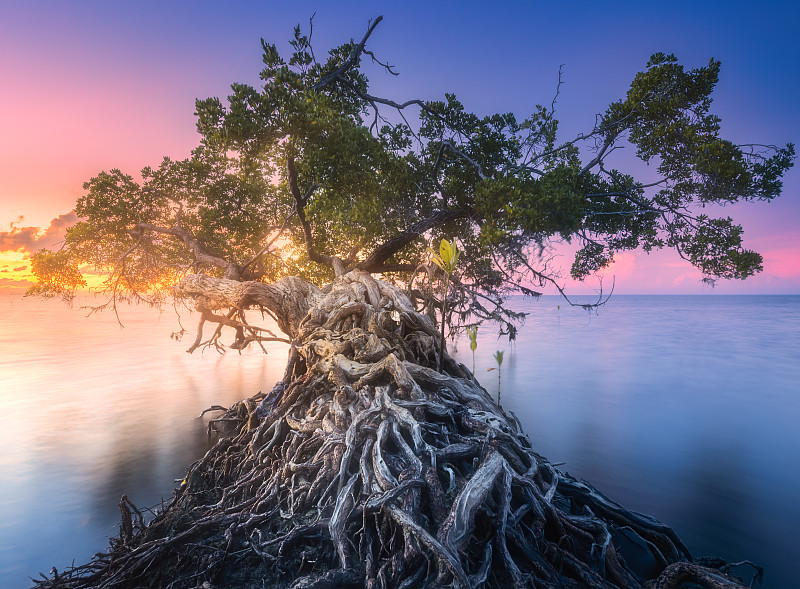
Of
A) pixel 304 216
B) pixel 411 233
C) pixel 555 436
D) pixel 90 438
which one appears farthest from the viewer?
pixel 411 233

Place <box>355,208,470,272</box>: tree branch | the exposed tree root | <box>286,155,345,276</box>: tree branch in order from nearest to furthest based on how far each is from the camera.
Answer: the exposed tree root, <box>286,155,345,276</box>: tree branch, <box>355,208,470,272</box>: tree branch

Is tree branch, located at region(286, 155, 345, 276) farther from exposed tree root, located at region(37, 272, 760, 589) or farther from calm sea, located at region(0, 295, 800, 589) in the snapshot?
calm sea, located at region(0, 295, 800, 589)

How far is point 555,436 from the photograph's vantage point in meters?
9.18

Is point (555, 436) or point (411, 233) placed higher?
point (411, 233)

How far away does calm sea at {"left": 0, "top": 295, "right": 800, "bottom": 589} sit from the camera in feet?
18.4

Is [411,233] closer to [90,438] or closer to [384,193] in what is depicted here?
[384,193]

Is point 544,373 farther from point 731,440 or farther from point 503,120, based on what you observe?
point 503,120

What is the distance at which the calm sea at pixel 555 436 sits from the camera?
561 centimetres

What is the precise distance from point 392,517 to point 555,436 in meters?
7.34

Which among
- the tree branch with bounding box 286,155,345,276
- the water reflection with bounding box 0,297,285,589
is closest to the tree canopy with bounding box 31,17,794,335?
the tree branch with bounding box 286,155,345,276

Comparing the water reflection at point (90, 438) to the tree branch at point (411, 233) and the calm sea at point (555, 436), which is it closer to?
the calm sea at point (555, 436)

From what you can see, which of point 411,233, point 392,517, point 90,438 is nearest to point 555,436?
point 411,233

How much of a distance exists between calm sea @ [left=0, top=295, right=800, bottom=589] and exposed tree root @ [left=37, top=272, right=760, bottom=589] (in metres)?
2.22

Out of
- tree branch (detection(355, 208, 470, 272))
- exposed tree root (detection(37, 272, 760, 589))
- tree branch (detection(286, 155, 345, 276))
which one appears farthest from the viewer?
tree branch (detection(355, 208, 470, 272))
